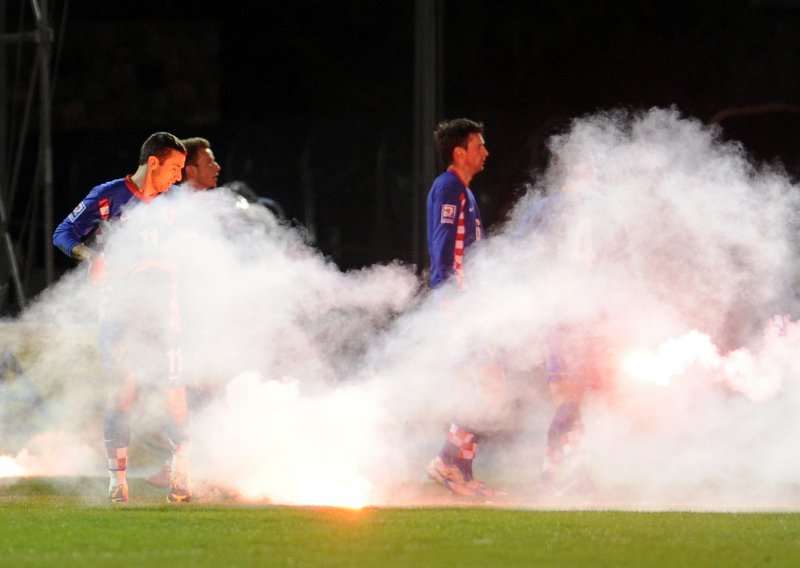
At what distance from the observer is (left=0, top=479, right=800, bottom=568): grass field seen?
7105 mm

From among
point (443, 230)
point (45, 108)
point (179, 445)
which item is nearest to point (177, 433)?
point (179, 445)

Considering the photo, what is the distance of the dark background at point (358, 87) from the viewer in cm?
1847

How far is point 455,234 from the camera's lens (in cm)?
1014

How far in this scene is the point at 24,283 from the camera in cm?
1393

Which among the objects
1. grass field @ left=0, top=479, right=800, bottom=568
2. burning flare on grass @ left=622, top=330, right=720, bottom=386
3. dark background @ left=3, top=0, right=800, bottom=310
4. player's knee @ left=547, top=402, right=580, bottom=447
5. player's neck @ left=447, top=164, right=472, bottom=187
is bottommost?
grass field @ left=0, top=479, right=800, bottom=568

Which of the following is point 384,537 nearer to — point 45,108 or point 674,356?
point 674,356

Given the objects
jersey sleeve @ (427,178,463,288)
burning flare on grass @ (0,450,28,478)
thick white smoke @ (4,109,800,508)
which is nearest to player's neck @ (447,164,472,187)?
jersey sleeve @ (427,178,463,288)

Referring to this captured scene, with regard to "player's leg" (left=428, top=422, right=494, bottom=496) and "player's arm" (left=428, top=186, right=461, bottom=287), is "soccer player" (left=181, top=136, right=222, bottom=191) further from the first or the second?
"player's leg" (left=428, top=422, right=494, bottom=496)

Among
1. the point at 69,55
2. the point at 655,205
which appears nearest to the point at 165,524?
the point at 655,205

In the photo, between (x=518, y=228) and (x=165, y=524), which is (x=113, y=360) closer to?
(x=165, y=524)

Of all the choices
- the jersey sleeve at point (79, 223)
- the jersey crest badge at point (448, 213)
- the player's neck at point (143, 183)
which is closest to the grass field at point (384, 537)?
the jersey sleeve at point (79, 223)

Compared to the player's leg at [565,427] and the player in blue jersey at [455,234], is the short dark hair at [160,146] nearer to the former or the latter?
the player in blue jersey at [455,234]

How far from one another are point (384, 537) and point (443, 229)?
2.86m

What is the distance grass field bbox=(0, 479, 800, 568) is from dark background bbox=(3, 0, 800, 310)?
16.7ft
